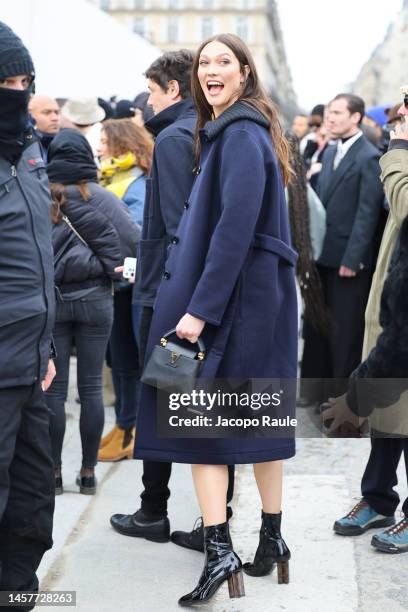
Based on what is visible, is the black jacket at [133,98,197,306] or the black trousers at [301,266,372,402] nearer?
the black jacket at [133,98,197,306]

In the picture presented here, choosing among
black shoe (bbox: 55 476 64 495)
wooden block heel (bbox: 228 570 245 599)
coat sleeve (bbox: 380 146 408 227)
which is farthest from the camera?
black shoe (bbox: 55 476 64 495)

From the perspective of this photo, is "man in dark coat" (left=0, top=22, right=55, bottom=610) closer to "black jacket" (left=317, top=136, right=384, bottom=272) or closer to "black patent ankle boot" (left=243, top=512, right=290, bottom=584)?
"black patent ankle boot" (left=243, top=512, right=290, bottom=584)

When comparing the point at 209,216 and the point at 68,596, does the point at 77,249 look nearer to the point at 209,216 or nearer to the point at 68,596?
the point at 209,216

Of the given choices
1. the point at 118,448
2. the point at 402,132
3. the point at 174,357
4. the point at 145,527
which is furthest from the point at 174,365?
the point at 118,448

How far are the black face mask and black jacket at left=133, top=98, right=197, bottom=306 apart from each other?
1000mm

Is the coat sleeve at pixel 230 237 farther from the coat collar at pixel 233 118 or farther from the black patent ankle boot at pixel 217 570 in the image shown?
the black patent ankle boot at pixel 217 570

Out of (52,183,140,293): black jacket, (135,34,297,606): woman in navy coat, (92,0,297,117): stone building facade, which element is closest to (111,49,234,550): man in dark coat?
(135,34,297,606): woman in navy coat

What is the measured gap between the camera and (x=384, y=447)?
425cm

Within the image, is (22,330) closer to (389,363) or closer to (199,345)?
(199,345)

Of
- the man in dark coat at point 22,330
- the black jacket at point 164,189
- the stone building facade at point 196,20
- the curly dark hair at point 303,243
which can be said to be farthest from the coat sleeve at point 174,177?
the stone building facade at point 196,20

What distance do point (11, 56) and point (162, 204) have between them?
1.14m

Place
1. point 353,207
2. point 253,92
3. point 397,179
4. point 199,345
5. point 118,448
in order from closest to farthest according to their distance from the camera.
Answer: point 199,345 → point 253,92 → point 397,179 → point 118,448 → point 353,207

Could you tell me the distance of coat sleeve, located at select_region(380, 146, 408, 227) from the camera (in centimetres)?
382

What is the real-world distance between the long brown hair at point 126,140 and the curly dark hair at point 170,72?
1.45m
